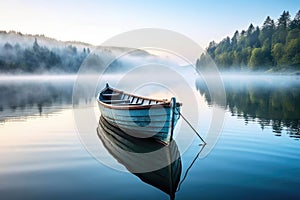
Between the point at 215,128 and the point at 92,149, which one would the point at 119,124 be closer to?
the point at 92,149

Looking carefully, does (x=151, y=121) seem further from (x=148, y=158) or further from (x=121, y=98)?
(x=121, y=98)

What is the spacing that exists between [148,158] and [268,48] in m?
125

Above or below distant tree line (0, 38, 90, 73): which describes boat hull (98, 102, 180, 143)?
below

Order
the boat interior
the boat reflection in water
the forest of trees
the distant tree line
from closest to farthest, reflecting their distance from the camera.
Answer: the boat reflection in water < the boat interior < the forest of trees < the distant tree line

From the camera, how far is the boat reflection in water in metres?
9.62

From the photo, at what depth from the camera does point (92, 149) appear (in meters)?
13.6

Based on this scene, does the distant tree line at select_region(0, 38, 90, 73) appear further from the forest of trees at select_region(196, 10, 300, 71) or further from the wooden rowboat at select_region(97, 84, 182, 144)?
the wooden rowboat at select_region(97, 84, 182, 144)

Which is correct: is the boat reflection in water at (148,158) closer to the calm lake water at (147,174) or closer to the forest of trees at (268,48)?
the calm lake water at (147,174)

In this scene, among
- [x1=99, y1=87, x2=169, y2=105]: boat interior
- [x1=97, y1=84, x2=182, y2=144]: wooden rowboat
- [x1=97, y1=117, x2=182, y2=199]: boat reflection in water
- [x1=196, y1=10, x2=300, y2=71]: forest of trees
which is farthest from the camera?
[x1=196, y1=10, x2=300, y2=71]: forest of trees

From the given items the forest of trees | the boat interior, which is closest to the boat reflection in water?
the boat interior

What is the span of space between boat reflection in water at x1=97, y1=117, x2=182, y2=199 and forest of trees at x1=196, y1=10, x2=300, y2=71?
4311 inches

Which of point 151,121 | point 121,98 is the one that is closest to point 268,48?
point 121,98

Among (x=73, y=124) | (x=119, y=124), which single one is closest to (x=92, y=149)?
(x=119, y=124)

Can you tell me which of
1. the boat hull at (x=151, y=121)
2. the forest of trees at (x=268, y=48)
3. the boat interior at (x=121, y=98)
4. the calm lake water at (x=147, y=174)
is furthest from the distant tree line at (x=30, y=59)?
the boat hull at (x=151, y=121)
